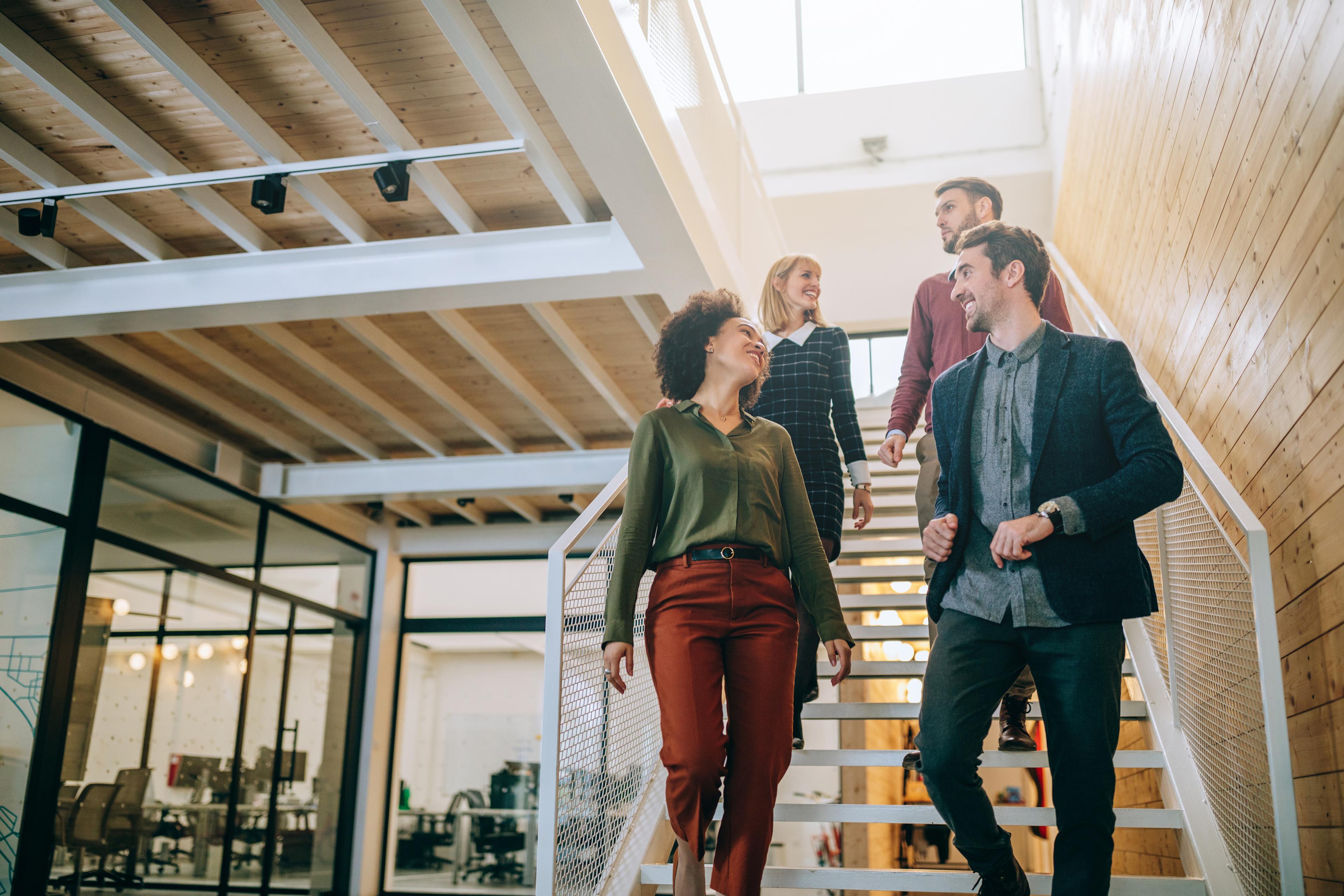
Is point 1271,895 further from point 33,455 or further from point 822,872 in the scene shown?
point 33,455

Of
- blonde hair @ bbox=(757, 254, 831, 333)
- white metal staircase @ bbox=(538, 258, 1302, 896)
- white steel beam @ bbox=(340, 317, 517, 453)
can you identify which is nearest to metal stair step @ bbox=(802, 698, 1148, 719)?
white metal staircase @ bbox=(538, 258, 1302, 896)

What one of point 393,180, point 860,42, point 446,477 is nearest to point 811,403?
point 393,180

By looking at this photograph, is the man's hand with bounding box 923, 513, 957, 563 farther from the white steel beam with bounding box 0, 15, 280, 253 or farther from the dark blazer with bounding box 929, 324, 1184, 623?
the white steel beam with bounding box 0, 15, 280, 253

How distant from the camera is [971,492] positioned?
2287mm

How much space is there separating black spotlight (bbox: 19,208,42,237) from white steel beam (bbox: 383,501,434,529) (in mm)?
4712

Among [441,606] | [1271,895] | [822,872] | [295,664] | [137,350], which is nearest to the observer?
[1271,895]

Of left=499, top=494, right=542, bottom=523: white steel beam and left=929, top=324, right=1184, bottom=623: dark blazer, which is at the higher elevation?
left=499, top=494, right=542, bottom=523: white steel beam

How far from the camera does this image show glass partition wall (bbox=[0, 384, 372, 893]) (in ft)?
19.9

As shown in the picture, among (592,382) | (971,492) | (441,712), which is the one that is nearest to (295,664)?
(441,712)

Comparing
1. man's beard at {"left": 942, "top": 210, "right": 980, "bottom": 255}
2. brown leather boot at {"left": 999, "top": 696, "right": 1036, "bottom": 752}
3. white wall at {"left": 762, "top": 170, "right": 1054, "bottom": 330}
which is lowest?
brown leather boot at {"left": 999, "top": 696, "right": 1036, "bottom": 752}

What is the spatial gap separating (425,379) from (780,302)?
3592 mm

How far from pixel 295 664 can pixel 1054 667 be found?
7658mm

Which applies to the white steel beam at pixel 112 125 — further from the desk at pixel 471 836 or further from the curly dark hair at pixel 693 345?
the desk at pixel 471 836

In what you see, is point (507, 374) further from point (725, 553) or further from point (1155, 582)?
point (725, 553)
